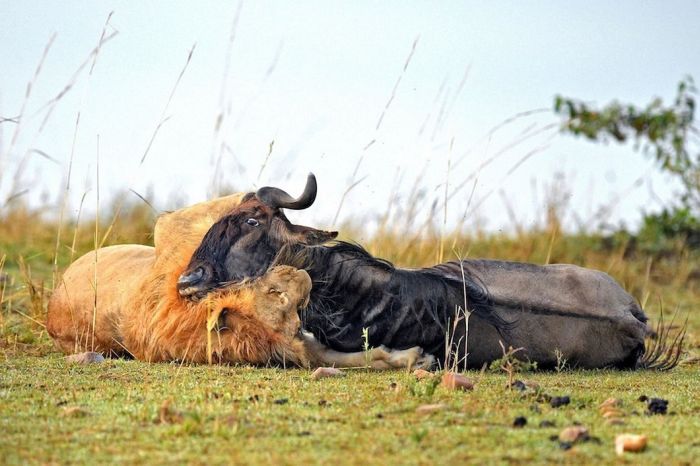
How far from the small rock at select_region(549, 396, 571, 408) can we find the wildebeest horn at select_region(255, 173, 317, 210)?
215 centimetres

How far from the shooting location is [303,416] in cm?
412

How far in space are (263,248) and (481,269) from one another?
1393mm

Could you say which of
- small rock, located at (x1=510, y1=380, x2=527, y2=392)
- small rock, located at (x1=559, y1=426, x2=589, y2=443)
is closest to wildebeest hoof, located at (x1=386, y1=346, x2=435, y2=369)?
small rock, located at (x1=510, y1=380, x2=527, y2=392)

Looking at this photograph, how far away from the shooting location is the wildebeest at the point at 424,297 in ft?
19.8

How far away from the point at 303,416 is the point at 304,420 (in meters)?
0.07

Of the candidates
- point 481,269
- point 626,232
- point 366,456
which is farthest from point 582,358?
point 626,232

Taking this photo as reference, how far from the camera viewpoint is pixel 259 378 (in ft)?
17.4

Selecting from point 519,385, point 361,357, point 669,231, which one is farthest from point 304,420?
point 669,231

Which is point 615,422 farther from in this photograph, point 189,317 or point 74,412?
point 189,317

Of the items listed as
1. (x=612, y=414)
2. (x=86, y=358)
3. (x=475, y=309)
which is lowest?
(x=86, y=358)

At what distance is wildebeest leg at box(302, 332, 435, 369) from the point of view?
19.1 feet

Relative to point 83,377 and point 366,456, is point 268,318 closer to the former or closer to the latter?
point 83,377

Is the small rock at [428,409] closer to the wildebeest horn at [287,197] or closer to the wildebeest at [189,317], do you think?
the wildebeest at [189,317]

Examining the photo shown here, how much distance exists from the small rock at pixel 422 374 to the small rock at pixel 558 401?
32.0 inches
